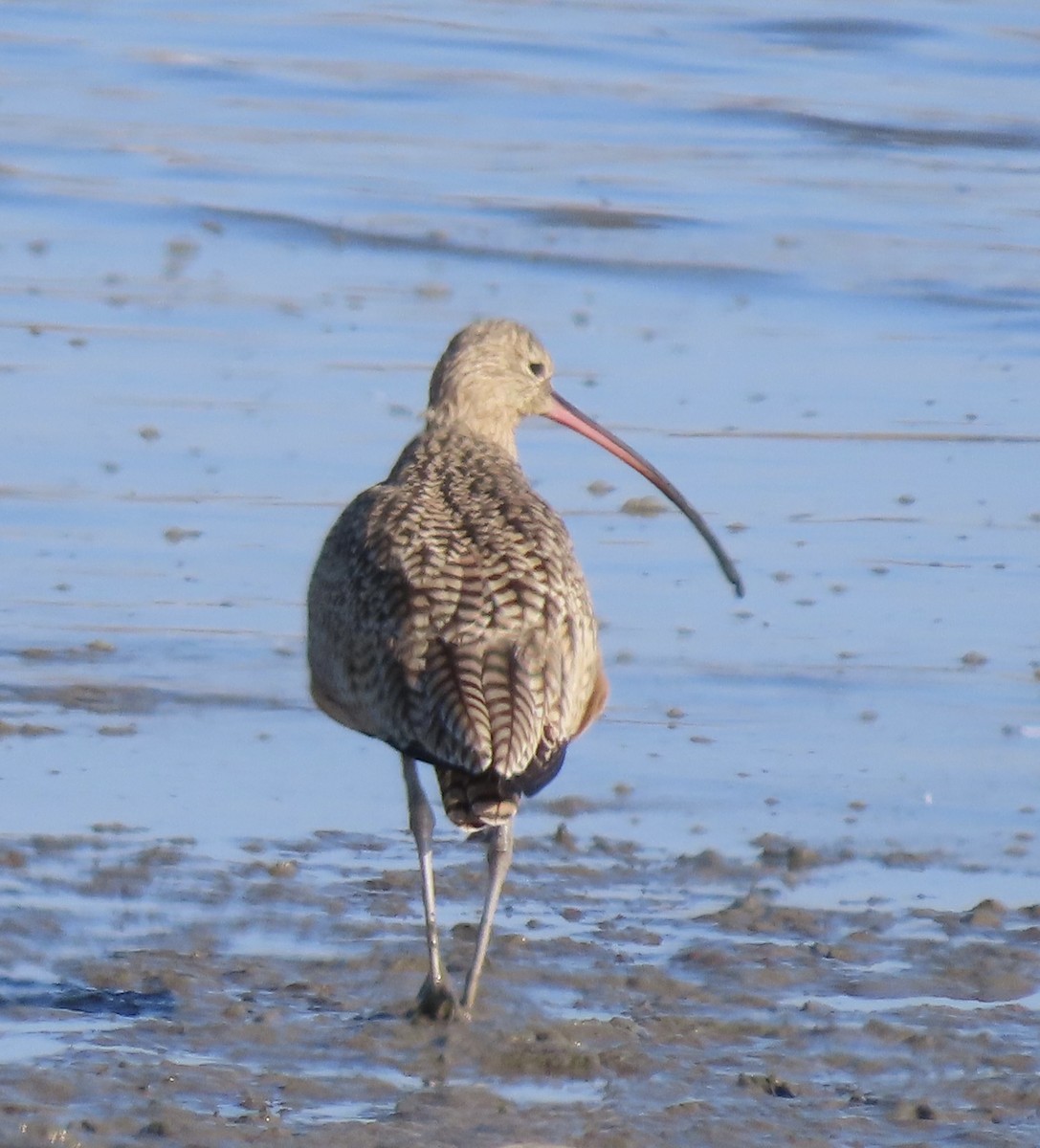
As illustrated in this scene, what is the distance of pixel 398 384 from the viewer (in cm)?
955

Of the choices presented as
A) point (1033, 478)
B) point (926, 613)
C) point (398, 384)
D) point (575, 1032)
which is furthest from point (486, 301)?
point (575, 1032)

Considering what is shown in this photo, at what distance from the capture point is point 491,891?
5113 mm

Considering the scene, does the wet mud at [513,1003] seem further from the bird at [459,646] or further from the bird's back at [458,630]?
the bird's back at [458,630]

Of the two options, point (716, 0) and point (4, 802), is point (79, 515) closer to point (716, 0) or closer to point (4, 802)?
point (4, 802)

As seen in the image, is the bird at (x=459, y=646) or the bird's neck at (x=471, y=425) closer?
the bird at (x=459, y=646)

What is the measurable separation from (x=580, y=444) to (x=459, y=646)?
441 cm

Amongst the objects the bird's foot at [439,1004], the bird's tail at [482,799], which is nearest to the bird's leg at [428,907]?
the bird's foot at [439,1004]

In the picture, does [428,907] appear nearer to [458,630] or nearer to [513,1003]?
[513,1003]

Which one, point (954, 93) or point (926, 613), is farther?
point (954, 93)

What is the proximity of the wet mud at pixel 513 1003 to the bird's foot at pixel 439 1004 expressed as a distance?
0.12 ft

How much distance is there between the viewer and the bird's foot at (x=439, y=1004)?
491 cm

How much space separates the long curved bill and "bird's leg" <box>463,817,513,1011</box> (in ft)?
4.29

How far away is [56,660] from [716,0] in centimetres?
1431

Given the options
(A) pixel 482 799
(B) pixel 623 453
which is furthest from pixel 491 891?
(B) pixel 623 453
